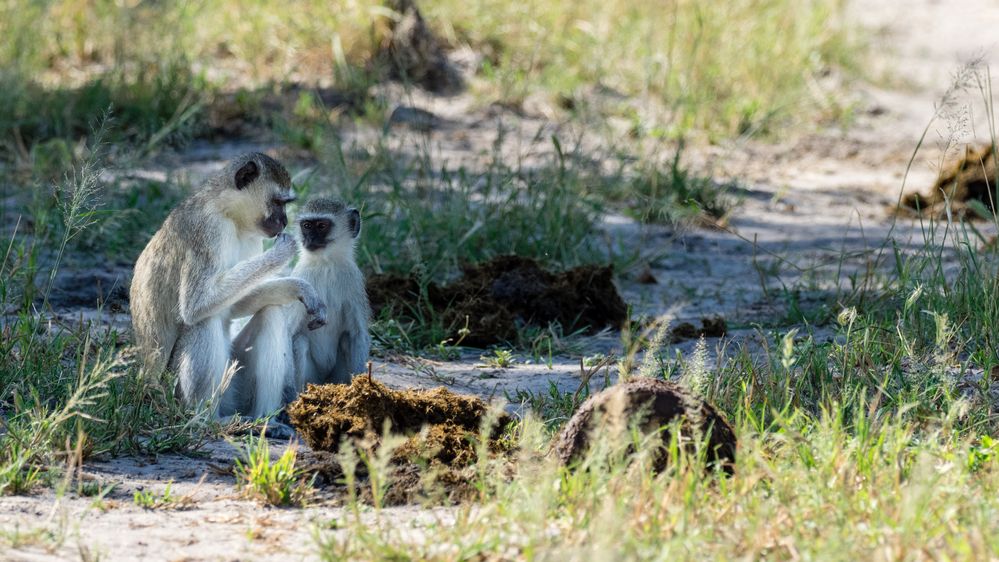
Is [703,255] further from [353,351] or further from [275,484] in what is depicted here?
[275,484]

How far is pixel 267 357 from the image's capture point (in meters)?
4.71

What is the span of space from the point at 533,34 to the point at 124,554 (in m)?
7.49

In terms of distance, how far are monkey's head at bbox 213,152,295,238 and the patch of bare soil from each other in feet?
2.78

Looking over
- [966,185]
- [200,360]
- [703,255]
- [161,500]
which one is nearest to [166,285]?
[200,360]

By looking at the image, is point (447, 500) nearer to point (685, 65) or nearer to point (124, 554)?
point (124, 554)

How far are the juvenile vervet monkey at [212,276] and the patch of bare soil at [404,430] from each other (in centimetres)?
51

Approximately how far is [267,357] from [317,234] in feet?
2.06

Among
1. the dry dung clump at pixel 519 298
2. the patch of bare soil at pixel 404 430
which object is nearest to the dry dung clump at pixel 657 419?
the patch of bare soil at pixel 404 430

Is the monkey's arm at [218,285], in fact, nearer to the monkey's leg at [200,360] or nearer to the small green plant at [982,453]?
the monkey's leg at [200,360]

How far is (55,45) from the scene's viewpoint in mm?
9664

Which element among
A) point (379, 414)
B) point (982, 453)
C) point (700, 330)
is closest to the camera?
point (982, 453)

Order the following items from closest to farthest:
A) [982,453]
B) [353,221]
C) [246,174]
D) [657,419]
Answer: [657,419]
[982,453]
[246,174]
[353,221]

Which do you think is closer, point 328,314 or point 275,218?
point 275,218

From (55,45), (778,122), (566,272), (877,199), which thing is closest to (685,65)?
(778,122)
